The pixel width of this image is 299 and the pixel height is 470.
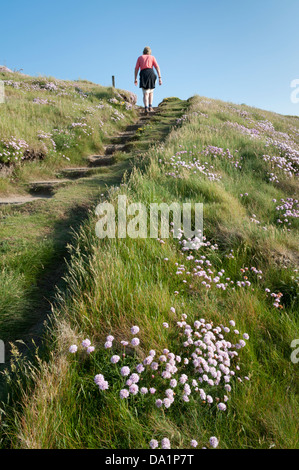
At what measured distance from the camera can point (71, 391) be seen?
210 cm

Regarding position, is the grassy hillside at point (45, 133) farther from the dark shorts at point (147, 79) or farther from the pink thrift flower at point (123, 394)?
the pink thrift flower at point (123, 394)

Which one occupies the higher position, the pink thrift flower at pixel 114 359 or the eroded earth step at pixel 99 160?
the eroded earth step at pixel 99 160

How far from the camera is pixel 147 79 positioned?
16031 mm

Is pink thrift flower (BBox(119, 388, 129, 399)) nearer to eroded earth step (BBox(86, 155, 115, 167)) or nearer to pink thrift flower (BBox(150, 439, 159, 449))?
pink thrift flower (BBox(150, 439, 159, 449))

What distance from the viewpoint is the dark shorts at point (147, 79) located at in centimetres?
1602

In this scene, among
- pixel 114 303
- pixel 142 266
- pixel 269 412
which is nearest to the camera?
pixel 269 412

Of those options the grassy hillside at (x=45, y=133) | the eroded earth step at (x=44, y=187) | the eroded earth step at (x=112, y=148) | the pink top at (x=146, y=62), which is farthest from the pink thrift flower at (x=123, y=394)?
the pink top at (x=146, y=62)

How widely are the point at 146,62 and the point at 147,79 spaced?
3.10 feet

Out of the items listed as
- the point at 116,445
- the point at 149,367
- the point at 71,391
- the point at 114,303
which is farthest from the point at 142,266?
the point at 116,445

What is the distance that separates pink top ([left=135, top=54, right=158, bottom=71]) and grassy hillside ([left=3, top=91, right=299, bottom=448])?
14664 mm

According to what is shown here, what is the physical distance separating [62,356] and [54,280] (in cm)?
211

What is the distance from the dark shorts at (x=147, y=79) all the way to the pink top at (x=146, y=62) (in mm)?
259

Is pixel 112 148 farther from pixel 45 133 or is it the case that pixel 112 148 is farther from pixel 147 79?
pixel 147 79
